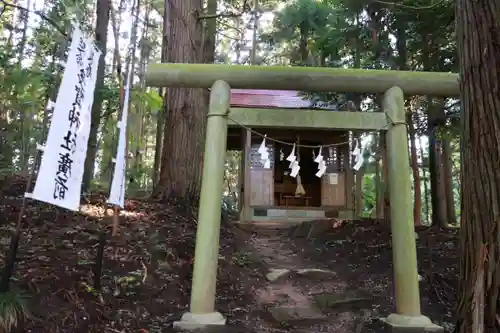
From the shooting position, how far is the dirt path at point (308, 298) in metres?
5.03

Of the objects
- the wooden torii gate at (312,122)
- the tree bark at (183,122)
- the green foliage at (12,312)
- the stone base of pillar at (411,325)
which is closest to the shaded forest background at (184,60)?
the tree bark at (183,122)

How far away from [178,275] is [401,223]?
110 inches

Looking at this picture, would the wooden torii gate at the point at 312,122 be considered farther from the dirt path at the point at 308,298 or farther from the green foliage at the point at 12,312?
the green foliage at the point at 12,312

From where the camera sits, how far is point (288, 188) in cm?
1429

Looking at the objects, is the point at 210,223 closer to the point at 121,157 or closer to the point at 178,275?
the point at 121,157

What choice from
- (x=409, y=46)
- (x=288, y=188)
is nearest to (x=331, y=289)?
(x=409, y=46)

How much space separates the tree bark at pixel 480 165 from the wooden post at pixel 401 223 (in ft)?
5.37

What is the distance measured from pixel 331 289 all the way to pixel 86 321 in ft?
11.3

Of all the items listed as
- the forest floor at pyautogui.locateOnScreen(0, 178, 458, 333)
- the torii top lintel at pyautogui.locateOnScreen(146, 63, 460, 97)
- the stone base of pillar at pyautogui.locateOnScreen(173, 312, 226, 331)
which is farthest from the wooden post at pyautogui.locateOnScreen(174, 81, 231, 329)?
the forest floor at pyautogui.locateOnScreen(0, 178, 458, 333)

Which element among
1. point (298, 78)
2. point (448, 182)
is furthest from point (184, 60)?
point (448, 182)

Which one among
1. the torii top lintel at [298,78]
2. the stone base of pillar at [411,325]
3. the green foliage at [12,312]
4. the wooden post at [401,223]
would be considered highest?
the torii top lintel at [298,78]

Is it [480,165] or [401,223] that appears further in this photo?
[401,223]

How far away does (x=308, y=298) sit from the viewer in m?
5.76

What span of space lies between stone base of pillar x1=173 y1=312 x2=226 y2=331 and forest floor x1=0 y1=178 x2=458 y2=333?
19 centimetres
